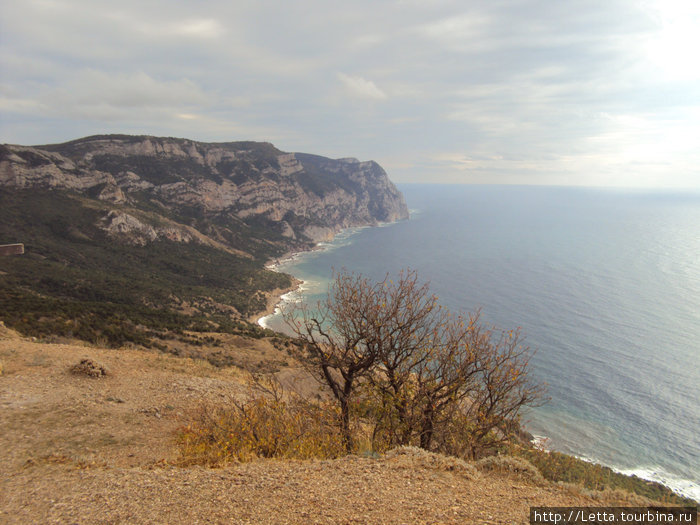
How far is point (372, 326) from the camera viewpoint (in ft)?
36.0

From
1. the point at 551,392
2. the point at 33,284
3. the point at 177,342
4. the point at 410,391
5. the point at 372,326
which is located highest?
the point at 372,326

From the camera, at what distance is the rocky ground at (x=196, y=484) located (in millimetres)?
5590

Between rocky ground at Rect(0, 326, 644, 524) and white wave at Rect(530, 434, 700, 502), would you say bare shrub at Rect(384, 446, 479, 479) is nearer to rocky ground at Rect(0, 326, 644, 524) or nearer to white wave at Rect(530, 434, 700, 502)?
rocky ground at Rect(0, 326, 644, 524)

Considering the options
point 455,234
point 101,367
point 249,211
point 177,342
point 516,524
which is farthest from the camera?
point 455,234

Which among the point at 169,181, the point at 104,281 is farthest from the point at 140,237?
the point at 169,181

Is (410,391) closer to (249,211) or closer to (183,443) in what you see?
(183,443)

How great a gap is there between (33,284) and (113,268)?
78.4 feet

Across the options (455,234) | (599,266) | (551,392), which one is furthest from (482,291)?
(455,234)

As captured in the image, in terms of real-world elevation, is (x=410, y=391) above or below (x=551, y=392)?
above

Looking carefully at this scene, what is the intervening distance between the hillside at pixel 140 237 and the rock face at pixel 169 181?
0.44 metres

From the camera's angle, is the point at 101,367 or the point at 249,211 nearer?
the point at 101,367

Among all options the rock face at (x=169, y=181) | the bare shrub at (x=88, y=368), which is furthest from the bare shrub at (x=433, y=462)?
the rock face at (x=169, y=181)

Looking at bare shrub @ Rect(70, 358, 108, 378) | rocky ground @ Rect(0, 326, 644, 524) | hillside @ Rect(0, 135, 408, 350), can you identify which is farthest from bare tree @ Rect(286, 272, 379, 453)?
hillside @ Rect(0, 135, 408, 350)

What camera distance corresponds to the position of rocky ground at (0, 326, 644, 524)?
18.3 feet
